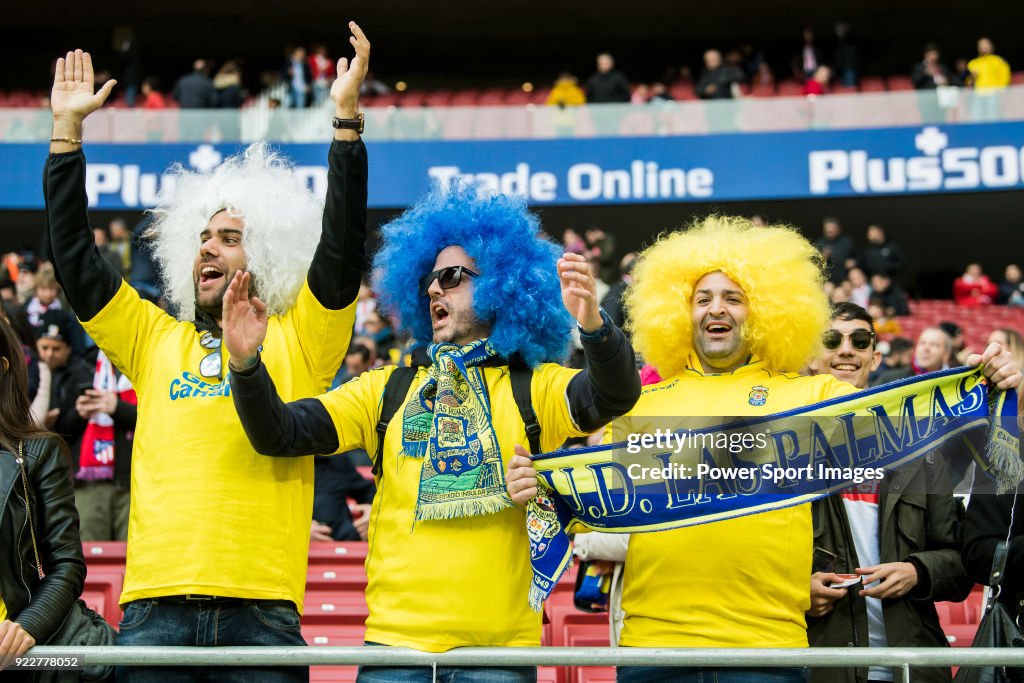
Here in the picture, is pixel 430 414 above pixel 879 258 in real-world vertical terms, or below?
below

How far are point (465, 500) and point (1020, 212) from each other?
19.4m

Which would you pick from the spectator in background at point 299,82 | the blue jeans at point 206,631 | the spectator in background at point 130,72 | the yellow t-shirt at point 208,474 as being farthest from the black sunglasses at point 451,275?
the spectator in background at point 130,72

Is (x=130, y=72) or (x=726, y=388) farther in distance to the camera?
(x=130, y=72)

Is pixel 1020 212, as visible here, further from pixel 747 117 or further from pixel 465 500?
pixel 465 500

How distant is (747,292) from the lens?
4.03 meters

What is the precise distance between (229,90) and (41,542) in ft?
50.2

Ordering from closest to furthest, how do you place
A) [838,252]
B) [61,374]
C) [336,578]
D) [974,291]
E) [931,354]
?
[336,578], [61,374], [931,354], [838,252], [974,291]

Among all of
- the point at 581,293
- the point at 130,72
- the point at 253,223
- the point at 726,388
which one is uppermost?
the point at 130,72

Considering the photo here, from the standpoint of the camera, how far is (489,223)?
12.3 ft

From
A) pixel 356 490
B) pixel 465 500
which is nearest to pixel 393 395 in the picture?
pixel 465 500

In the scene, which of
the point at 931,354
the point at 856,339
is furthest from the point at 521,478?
the point at 931,354

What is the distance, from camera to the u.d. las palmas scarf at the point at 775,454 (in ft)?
11.3

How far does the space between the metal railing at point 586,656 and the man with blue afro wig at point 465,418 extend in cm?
18

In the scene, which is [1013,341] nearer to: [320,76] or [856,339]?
[856,339]
